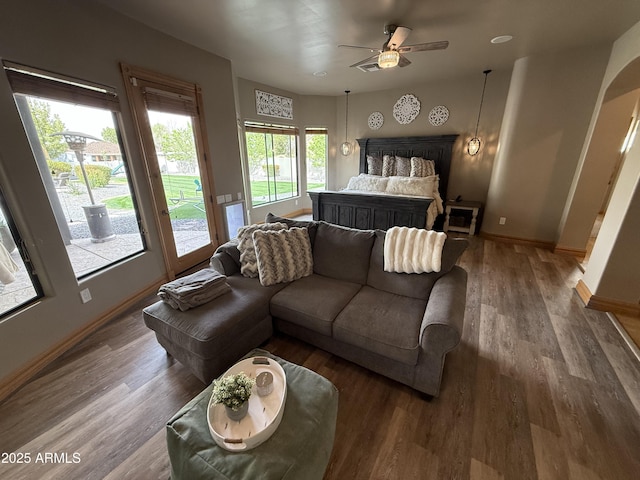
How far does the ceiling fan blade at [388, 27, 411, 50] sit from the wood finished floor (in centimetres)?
281

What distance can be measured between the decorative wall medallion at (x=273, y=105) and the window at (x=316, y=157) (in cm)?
71

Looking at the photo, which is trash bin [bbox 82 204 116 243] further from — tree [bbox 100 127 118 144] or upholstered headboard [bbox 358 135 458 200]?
upholstered headboard [bbox 358 135 458 200]

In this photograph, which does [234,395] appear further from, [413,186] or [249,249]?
[413,186]

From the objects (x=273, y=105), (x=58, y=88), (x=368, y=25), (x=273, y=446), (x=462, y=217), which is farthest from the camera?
(x=273, y=105)

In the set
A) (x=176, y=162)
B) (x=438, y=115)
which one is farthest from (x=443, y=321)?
(x=438, y=115)

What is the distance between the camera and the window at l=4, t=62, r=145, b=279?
6.46 feet

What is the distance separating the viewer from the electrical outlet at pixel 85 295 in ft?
7.33

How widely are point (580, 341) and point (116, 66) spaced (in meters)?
4.84

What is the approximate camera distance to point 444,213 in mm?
5031

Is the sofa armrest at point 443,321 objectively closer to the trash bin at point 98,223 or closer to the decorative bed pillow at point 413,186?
the trash bin at point 98,223

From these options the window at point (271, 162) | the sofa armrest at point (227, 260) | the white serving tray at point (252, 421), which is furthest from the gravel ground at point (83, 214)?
the window at point (271, 162)

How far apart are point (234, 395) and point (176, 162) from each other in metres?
3.05

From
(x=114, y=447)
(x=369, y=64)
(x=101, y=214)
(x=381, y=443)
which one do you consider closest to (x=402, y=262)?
(x=381, y=443)

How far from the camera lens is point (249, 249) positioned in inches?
90.9
